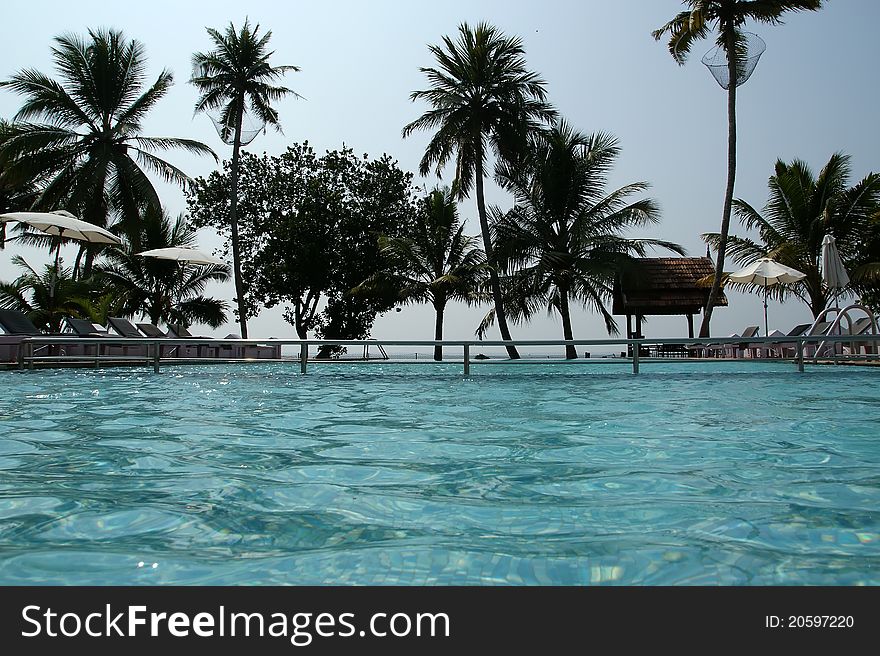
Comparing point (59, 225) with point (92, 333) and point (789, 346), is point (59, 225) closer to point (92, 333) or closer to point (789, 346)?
point (92, 333)

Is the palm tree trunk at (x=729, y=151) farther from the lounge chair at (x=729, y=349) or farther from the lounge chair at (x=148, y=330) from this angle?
the lounge chair at (x=148, y=330)

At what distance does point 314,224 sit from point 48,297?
854cm

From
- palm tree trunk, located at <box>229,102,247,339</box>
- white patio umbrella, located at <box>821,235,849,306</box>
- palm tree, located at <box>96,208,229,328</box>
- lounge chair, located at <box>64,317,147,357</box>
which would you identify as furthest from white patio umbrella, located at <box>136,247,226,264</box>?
white patio umbrella, located at <box>821,235,849,306</box>

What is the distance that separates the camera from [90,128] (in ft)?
66.2

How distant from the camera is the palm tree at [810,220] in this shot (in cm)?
2052

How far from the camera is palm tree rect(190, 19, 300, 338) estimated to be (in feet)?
73.2

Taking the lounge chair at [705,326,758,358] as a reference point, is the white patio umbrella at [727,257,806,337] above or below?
above

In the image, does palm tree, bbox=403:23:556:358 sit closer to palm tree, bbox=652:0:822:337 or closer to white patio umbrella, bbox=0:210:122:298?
palm tree, bbox=652:0:822:337

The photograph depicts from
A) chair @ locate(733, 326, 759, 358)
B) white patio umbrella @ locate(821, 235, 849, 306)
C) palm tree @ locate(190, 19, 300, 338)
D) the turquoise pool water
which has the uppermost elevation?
palm tree @ locate(190, 19, 300, 338)

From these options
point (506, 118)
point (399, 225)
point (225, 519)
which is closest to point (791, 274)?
point (506, 118)

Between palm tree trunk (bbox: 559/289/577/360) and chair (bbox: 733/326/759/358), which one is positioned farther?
palm tree trunk (bbox: 559/289/577/360)

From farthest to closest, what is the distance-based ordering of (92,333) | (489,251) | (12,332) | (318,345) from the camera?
(489,251) < (92,333) < (12,332) < (318,345)

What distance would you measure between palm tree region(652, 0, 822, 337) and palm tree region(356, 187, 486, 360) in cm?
702

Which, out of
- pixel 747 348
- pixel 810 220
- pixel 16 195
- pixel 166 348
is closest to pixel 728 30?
pixel 810 220
